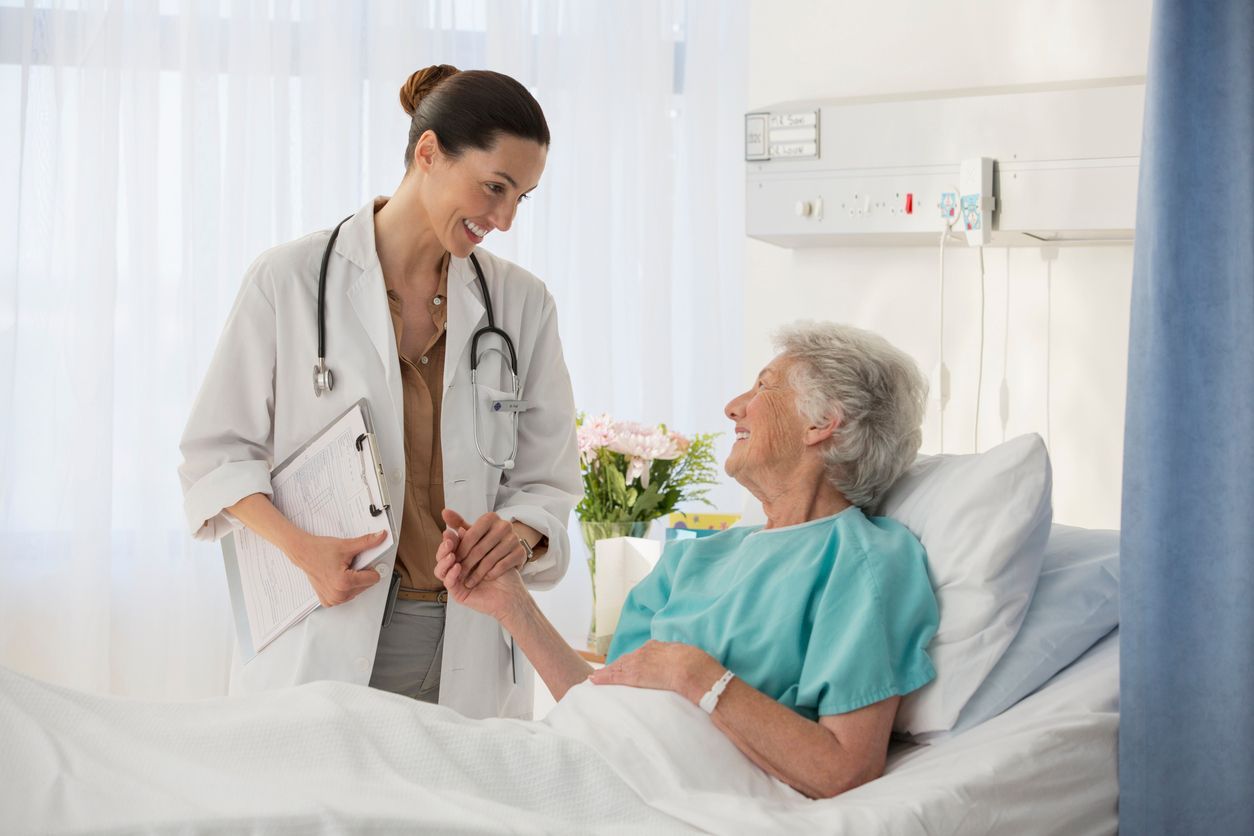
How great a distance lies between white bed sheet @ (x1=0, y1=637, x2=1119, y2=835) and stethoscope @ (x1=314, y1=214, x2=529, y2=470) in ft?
1.57

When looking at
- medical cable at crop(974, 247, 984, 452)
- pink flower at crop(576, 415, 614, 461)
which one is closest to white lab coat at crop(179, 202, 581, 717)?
pink flower at crop(576, 415, 614, 461)

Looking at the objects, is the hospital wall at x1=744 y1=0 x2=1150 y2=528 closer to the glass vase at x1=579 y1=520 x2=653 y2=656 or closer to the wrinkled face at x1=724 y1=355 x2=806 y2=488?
the glass vase at x1=579 y1=520 x2=653 y2=656

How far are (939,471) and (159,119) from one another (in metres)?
2.46

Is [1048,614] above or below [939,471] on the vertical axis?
below

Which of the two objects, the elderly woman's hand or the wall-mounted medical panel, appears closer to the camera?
→ the elderly woman's hand

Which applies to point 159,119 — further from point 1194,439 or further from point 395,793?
point 1194,439

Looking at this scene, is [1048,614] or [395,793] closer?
[395,793]

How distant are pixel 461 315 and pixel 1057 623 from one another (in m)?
0.98

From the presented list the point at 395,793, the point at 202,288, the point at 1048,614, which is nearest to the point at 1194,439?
the point at 1048,614

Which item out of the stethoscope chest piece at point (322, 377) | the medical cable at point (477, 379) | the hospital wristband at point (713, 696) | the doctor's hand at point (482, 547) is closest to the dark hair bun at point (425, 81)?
the medical cable at point (477, 379)

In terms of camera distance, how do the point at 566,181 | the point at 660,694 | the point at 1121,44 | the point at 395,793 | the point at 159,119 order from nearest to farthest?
the point at 395,793
the point at 660,694
the point at 1121,44
the point at 159,119
the point at 566,181

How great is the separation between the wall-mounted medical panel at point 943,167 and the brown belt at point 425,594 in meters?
1.15

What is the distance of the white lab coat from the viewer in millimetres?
1774

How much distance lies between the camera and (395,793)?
131cm
